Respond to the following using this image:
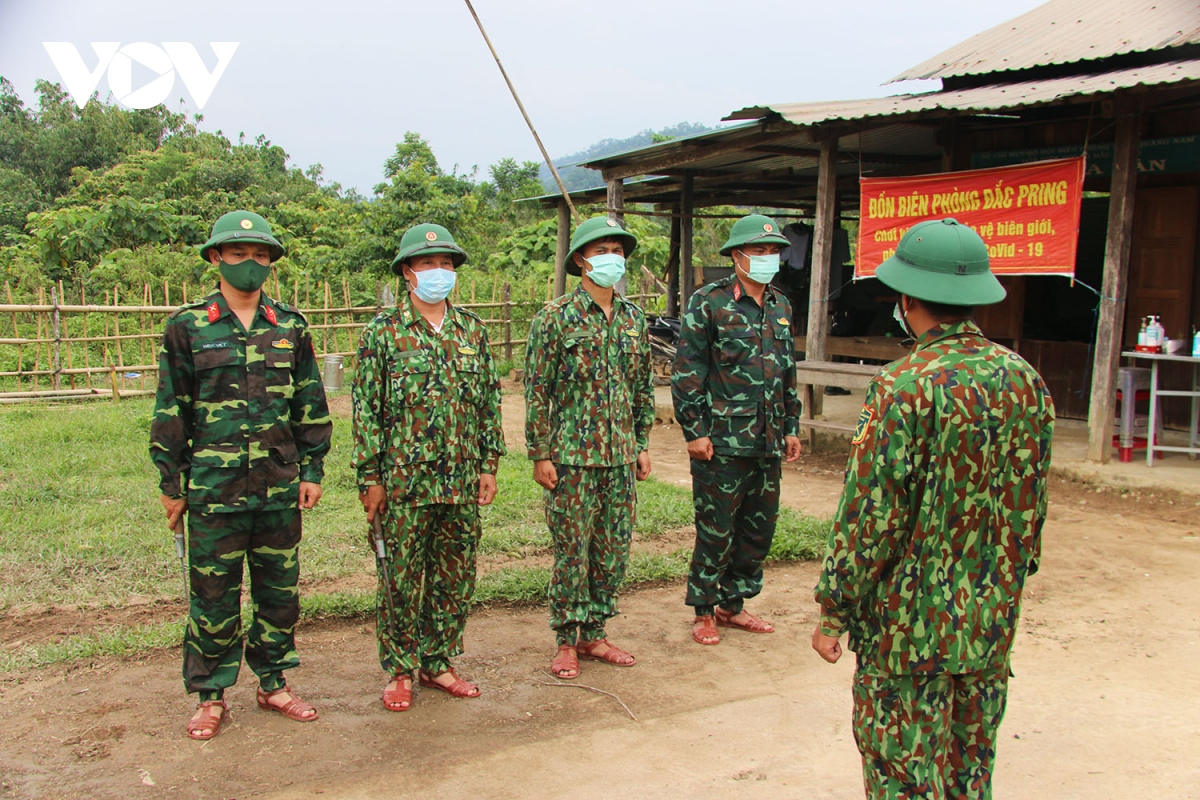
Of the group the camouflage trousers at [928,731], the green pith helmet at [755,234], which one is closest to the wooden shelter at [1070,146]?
the green pith helmet at [755,234]

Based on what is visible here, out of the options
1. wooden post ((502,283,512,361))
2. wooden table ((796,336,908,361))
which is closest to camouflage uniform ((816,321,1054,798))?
wooden table ((796,336,908,361))

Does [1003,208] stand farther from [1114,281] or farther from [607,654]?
[607,654]

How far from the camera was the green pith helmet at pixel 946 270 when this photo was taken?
7.43 feet

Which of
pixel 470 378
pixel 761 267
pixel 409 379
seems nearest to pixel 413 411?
pixel 409 379

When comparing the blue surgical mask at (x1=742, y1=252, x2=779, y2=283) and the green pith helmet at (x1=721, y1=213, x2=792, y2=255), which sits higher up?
the green pith helmet at (x1=721, y1=213, x2=792, y2=255)

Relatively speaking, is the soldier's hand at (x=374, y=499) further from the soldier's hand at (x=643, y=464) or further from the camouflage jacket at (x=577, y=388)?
the soldier's hand at (x=643, y=464)

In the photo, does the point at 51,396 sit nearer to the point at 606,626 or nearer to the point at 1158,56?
the point at 606,626

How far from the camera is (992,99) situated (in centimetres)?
728

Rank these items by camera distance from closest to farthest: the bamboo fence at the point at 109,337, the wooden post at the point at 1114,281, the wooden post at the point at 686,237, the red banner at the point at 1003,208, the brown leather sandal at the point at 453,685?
1. the brown leather sandal at the point at 453,685
2. the wooden post at the point at 1114,281
3. the red banner at the point at 1003,208
4. the bamboo fence at the point at 109,337
5. the wooden post at the point at 686,237

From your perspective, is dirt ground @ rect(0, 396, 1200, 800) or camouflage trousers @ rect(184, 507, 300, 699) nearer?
dirt ground @ rect(0, 396, 1200, 800)

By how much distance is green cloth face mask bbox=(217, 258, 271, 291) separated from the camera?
137 inches

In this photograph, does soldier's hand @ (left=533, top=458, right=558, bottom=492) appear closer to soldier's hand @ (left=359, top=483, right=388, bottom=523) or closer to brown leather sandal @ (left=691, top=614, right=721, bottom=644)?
soldier's hand @ (left=359, top=483, right=388, bottom=523)

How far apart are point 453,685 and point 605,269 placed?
1.84 meters

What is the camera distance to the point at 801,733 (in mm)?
3545
